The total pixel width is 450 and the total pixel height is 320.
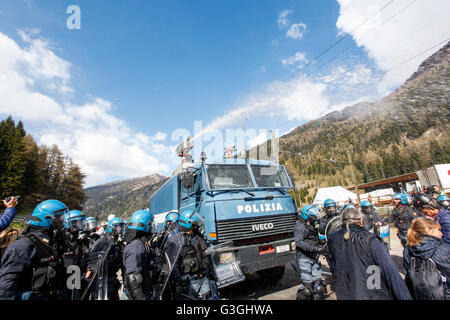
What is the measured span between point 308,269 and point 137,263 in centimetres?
341

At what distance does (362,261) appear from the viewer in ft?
7.59

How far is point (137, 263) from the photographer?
2832 millimetres

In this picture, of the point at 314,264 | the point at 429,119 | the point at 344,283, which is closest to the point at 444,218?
the point at 314,264

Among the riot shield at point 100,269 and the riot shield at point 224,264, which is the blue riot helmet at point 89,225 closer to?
the riot shield at point 100,269

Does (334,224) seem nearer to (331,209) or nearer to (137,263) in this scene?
(331,209)

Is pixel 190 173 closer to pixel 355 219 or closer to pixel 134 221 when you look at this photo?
pixel 134 221

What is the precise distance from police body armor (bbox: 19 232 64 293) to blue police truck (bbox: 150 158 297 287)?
2.66 meters

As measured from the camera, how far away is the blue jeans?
432 centimetres

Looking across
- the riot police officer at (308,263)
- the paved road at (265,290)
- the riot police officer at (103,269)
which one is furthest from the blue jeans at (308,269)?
the riot police officer at (103,269)

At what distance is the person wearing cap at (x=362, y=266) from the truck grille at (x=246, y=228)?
2.39 metres

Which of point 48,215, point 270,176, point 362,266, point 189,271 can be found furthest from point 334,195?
point 48,215

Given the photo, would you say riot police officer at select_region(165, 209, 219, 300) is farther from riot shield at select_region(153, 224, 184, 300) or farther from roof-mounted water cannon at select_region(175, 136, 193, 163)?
roof-mounted water cannon at select_region(175, 136, 193, 163)

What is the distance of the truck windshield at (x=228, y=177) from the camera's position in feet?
19.2
